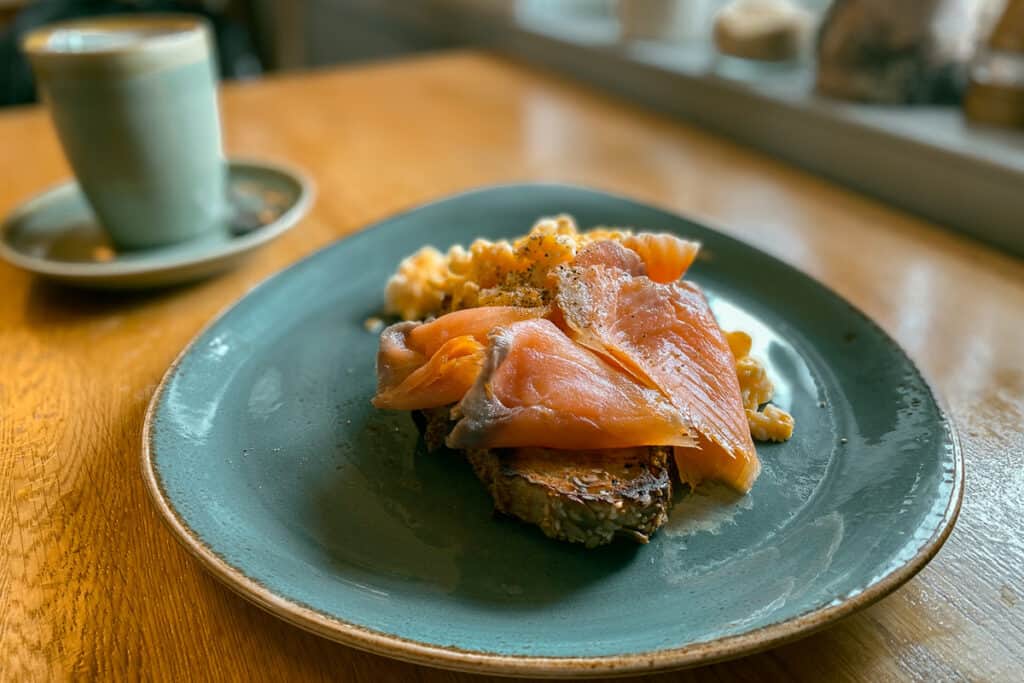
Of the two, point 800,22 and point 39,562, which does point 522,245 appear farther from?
point 800,22

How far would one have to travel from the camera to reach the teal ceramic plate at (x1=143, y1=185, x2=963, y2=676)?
20.5 inches

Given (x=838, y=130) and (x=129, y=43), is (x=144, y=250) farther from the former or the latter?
(x=838, y=130)

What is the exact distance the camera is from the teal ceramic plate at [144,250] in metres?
1.04

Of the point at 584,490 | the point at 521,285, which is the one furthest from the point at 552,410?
the point at 521,285

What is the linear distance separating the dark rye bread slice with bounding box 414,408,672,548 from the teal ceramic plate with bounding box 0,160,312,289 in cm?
59

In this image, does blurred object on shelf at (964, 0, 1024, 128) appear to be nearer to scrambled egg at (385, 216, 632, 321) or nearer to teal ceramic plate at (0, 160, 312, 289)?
scrambled egg at (385, 216, 632, 321)

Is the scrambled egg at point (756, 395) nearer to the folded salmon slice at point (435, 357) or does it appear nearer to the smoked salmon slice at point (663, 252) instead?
the smoked salmon slice at point (663, 252)

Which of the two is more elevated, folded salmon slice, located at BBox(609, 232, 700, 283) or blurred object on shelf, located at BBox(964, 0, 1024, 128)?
blurred object on shelf, located at BBox(964, 0, 1024, 128)

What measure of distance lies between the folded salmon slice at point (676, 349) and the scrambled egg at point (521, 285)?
1.3 inches

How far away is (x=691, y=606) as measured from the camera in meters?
0.55

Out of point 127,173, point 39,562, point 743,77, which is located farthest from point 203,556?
point 743,77

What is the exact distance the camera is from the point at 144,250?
45.5 inches

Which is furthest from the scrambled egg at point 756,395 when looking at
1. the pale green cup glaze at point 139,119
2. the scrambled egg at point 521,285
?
the pale green cup glaze at point 139,119

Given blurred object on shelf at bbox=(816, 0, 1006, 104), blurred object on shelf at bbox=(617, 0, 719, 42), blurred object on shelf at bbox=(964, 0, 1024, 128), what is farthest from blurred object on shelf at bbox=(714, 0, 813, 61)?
blurred object on shelf at bbox=(964, 0, 1024, 128)
